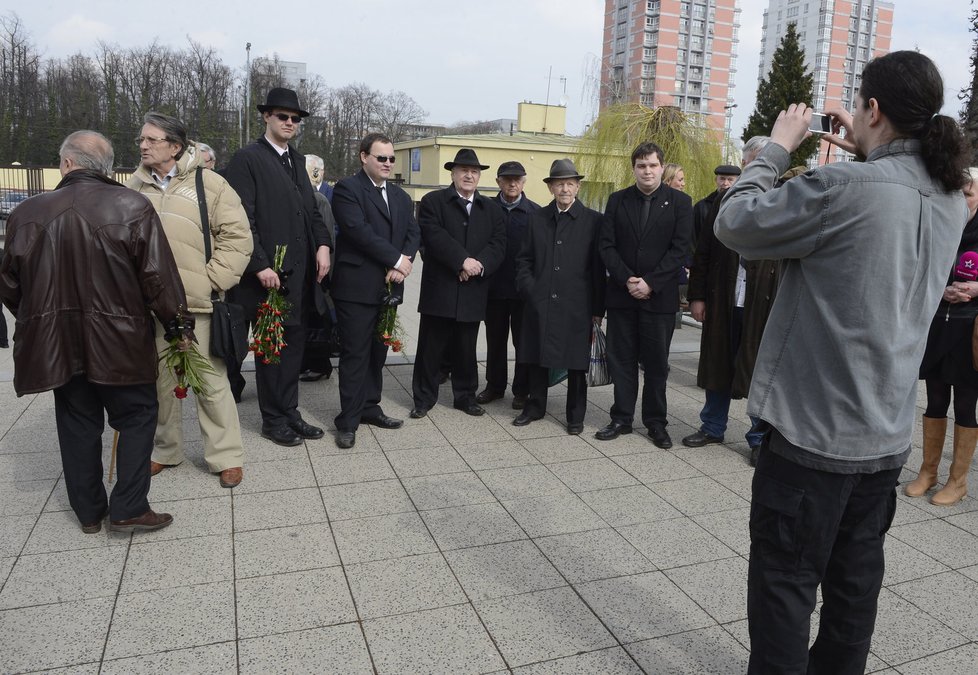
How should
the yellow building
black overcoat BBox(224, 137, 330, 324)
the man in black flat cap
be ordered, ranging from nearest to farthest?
black overcoat BBox(224, 137, 330, 324), the man in black flat cap, the yellow building

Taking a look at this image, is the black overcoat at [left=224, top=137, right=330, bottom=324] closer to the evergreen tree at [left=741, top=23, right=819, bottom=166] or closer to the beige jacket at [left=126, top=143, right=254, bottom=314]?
the beige jacket at [left=126, top=143, right=254, bottom=314]

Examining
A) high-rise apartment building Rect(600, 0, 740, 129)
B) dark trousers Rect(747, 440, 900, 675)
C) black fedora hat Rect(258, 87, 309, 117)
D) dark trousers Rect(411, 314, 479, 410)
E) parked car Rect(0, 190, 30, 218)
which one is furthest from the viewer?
high-rise apartment building Rect(600, 0, 740, 129)

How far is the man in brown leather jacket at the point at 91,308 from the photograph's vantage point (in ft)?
11.3

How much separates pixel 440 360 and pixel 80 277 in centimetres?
305

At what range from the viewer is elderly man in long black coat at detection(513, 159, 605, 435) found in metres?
5.68

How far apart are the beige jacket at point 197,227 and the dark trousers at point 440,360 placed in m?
1.89

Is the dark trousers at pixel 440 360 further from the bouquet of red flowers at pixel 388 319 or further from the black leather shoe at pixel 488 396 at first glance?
the bouquet of red flowers at pixel 388 319

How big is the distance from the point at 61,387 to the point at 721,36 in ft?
348

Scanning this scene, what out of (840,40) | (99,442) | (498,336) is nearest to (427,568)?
(99,442)

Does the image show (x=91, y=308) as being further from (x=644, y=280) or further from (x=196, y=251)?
(x=644, y=280)

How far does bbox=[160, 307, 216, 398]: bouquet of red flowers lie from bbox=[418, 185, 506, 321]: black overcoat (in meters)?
2.09

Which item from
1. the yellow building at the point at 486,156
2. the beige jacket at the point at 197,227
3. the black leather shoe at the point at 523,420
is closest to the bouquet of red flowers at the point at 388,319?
the black leather shoe at the point at 523,420

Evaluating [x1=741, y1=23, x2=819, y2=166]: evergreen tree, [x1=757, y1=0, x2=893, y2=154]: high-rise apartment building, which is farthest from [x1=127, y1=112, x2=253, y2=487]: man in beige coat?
[x1=757, y1=0, x2=893, y2=154]: high-rise apartment building

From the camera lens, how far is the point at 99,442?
3775 mm
